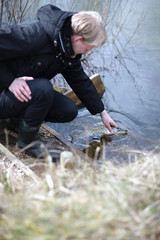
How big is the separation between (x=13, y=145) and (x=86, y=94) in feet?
2.95

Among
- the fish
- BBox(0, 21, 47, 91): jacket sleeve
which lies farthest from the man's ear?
the fish

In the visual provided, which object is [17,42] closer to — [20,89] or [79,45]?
[20,89]

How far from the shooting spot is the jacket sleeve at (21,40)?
7.45 feet

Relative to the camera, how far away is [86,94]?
3.00m

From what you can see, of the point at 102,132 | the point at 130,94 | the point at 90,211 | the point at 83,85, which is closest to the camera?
the point at 90,211

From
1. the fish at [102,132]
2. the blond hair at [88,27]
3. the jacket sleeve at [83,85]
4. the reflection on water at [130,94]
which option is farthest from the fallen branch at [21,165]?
the fish at [102,132]

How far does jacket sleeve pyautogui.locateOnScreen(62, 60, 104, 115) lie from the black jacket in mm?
171

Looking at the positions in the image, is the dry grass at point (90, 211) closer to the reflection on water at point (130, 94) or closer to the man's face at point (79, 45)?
the reflection on water at point (130, 94)

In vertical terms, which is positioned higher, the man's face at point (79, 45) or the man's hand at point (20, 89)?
the man's face at point (79, 45)

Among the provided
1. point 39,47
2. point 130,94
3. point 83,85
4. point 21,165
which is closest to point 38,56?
point 39,47

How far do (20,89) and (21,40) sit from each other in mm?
399

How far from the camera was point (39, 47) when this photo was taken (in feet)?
7.88

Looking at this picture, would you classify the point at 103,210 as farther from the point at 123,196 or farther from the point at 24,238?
the point at 24,238

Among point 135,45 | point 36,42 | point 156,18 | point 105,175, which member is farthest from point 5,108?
point 156,18
